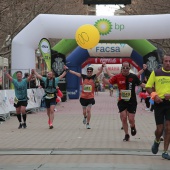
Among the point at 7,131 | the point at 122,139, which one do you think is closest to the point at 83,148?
the point at 122,139

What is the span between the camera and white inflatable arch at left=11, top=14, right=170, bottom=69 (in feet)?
75.3

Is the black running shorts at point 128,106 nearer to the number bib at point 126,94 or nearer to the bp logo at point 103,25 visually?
the number bib at point 126,94

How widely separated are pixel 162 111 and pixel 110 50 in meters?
25.4

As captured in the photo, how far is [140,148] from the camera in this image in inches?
397

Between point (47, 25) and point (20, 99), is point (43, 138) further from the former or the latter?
point (47, 25)

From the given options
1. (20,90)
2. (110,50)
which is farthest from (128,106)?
(110,50)

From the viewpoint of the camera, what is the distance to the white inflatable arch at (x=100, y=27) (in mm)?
22953

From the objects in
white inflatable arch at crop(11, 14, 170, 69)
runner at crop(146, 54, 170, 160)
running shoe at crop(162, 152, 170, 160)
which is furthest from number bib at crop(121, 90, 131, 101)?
white inflatable arch at crop(11, 14, 170, 69)

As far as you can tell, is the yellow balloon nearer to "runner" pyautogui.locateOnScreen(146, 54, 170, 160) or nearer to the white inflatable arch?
the white inflatable arch

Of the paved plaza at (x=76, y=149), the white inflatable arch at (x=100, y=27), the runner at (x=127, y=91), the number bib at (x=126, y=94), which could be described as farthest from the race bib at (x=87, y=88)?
the white inflatable arch at (x=100, y=27)

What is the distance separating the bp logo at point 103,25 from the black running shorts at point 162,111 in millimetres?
14887

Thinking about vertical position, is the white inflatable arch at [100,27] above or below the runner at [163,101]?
above

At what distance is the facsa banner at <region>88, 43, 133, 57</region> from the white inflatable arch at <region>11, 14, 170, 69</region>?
9762mm

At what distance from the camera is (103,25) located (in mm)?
23203
